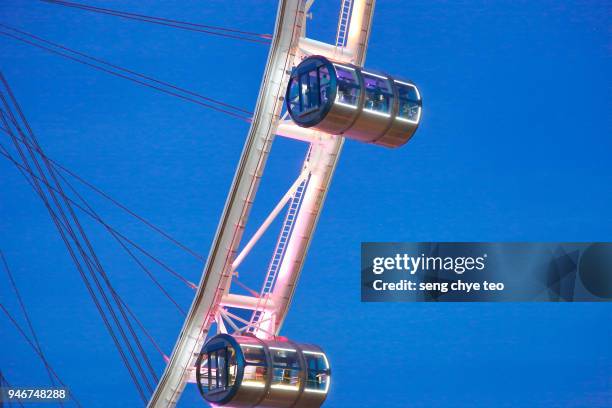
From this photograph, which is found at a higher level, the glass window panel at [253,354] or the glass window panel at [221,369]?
the glass window panel at [253,354]

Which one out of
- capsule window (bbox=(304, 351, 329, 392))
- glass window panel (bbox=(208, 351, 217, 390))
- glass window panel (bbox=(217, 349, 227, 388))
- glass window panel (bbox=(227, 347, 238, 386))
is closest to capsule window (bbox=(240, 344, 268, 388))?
glass window panel (bbox=(227, 347, 238, 386))

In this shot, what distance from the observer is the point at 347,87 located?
1964cm

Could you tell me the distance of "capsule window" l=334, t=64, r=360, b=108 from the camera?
19.5 meters

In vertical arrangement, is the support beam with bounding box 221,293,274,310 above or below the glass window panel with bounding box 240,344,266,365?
above

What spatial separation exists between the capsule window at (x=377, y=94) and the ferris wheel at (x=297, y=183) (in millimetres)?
20

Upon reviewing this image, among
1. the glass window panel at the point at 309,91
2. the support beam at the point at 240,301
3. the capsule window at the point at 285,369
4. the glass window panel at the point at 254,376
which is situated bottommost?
the glass window panel at the point at 254,376

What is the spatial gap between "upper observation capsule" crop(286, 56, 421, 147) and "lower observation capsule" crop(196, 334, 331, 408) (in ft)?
14.7

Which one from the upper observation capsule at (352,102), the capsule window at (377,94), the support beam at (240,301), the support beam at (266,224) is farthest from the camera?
the support beam at (240,301)

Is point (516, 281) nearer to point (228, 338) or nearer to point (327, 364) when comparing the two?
point (327, 364)

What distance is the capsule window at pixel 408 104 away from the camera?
20.6m

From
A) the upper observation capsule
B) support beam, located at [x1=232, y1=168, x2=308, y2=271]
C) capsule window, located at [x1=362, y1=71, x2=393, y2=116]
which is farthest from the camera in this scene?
support beam, located at [x1=232, y1=168, x2=308, y2=271]

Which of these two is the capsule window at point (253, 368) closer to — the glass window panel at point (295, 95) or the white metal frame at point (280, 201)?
the white metal frame at point (280, 201)

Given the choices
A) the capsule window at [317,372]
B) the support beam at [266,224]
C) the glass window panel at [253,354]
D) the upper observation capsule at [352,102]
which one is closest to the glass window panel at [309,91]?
the upper observation capsule at [352,102]

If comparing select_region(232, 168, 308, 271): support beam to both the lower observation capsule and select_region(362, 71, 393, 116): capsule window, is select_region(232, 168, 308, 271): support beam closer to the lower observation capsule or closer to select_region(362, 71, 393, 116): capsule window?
the lower observation capsule
